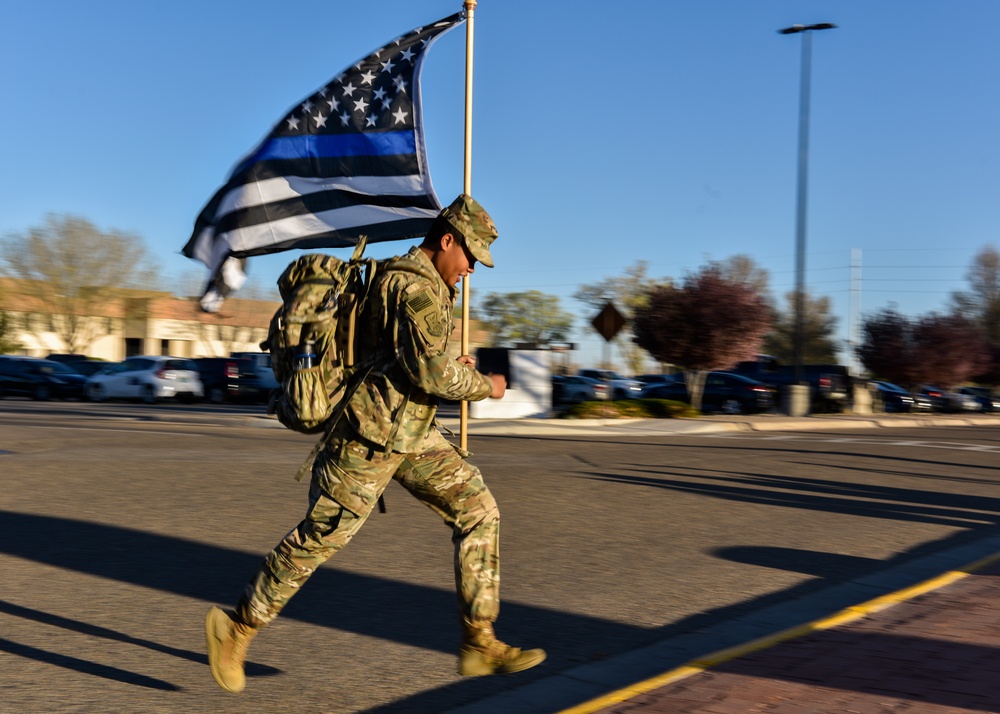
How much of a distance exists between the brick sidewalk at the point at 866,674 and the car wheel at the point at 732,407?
26642mm

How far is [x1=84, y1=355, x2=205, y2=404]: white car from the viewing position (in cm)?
3219

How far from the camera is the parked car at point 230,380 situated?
32750 millimetres

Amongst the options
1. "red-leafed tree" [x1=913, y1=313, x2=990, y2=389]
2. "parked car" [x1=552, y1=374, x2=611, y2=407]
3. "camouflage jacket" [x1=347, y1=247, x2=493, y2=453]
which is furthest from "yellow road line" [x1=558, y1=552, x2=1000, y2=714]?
"red-leafed tree" [x1=913, y1=313, x2=990, y2=389]

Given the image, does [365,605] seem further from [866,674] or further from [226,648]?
[866,674]

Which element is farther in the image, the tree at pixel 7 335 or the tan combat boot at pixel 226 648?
the tree at pixel 7 335

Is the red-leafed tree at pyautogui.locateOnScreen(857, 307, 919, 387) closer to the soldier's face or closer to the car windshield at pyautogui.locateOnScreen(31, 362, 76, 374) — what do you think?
the car windshield at pyautogui.locateOnScreen(31, 362, 76, 374)

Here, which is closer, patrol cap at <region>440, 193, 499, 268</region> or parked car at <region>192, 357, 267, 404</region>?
patrol cap at <region>440, 193, 499, 268</region>

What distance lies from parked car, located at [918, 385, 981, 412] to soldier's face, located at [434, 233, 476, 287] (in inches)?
1589

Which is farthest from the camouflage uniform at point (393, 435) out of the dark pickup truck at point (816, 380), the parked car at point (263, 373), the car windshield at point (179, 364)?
the car windshield at point (179, 364)

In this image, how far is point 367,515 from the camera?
3949mm

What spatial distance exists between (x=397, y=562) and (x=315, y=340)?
3.22m

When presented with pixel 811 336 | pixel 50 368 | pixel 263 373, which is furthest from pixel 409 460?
pixel 811 336

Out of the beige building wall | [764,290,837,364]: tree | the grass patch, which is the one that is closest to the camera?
the grass patch

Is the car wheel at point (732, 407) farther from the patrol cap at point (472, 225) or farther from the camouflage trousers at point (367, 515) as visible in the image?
the patrol cap at point (472, 225)
